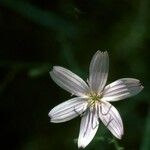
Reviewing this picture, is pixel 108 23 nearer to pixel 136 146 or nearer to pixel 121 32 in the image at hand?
pixel 121 32

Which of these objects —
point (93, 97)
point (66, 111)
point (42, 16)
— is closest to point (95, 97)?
point (93, 97)

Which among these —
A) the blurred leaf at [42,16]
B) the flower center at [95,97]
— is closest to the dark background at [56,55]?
the blurred leaf at [42,16]

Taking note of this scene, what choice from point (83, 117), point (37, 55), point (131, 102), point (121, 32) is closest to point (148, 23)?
point (121, 32)

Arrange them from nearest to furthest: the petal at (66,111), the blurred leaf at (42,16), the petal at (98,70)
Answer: the petal at (98,70) < the petal at (66,111) < the blurred leaf at (42,16)

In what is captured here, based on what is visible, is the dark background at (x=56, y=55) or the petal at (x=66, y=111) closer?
the petal at (x=66, y=111)

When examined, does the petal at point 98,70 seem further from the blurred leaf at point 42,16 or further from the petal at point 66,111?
the blurred leaf at point 42,16

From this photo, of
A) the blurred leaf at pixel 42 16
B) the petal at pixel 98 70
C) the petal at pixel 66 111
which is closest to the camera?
the petal at pixel 98 70
